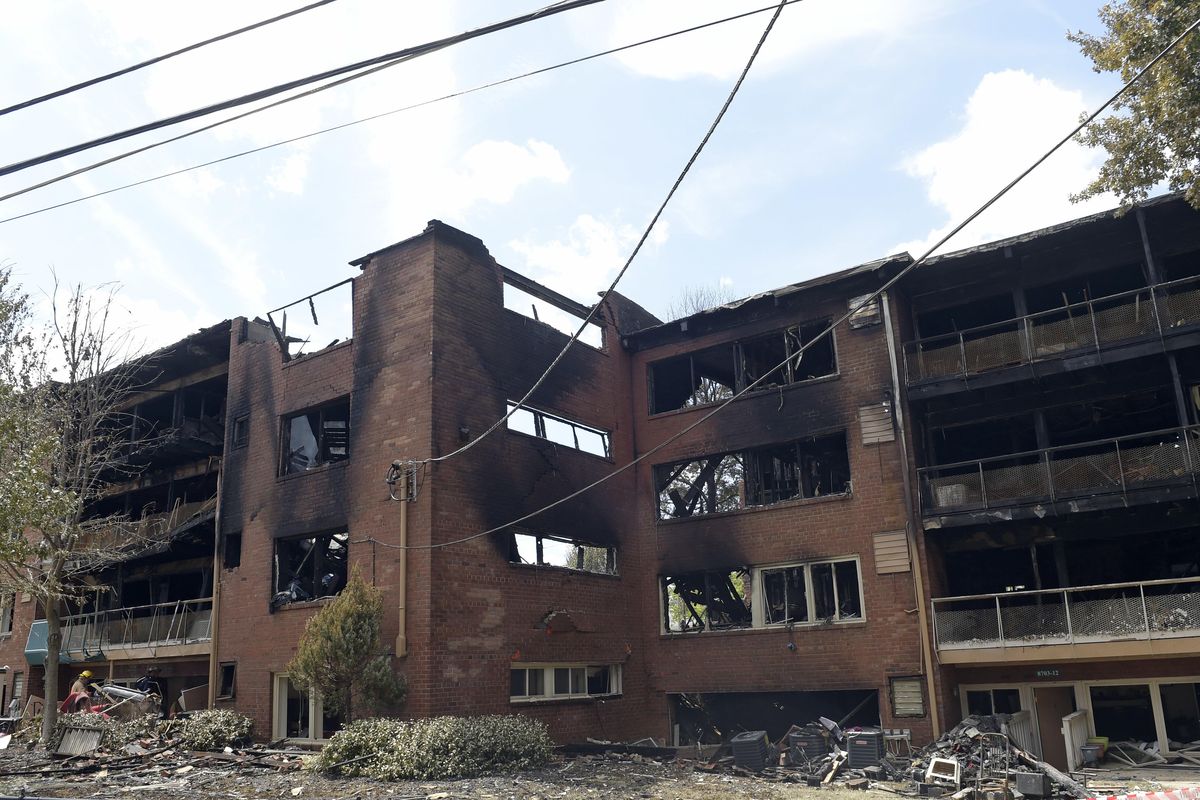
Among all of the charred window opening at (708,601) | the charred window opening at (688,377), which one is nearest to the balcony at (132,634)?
the charred window opening at (708,601)

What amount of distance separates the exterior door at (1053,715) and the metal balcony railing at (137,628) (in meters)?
19.0

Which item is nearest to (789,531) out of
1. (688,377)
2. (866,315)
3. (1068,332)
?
(866,315)

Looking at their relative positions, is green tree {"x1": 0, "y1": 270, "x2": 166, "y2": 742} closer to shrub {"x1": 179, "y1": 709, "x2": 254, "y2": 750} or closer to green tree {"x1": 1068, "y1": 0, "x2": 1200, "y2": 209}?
shrub {"x1": 179, "y1": 709, "x2": 254, "y2": 750}

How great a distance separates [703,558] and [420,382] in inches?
326

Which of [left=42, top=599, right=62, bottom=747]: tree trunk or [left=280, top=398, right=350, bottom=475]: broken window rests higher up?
[left=280, top=398, right=350, bottom=475]: broken window

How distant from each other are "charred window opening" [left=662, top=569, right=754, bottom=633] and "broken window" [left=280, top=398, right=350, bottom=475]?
8762 mm

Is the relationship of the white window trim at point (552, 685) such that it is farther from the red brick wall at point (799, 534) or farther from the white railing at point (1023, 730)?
the white railing at point (1023, 730)

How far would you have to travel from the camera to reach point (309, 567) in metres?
22.5

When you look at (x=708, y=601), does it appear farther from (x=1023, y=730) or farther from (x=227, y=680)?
(x=227, y=680)

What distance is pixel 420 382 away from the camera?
20156mm

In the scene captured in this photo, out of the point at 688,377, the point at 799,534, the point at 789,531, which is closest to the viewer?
the point at 799,534

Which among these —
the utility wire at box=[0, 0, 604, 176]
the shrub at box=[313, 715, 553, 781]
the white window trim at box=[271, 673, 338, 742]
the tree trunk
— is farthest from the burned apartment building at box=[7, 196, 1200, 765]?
the utility wire at box=[0, 0, 604, 176]

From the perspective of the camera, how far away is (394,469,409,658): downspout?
725 inches

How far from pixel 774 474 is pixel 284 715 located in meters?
12.7
